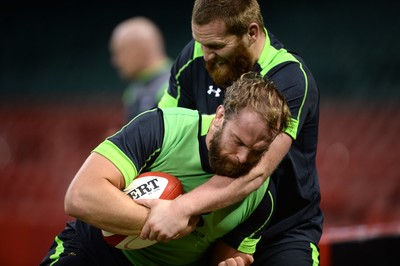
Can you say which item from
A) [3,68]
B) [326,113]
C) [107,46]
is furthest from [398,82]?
[3,68]

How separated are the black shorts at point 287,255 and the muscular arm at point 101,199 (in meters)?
0.83

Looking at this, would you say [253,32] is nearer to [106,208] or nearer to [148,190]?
[148,190]

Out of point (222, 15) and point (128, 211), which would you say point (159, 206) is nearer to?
point (128, 211)

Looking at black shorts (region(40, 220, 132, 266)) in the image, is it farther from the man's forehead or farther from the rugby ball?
the man's forehead

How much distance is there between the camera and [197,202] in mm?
3037

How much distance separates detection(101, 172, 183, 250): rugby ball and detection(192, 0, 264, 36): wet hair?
700 millimetres

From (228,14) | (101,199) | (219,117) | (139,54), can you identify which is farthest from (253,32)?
(139,54)

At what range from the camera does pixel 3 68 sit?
12.4 meters

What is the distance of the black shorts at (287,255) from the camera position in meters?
3.59

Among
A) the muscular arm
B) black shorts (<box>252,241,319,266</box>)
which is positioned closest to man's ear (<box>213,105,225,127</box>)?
the muscular arm

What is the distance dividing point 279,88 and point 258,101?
0.49 meters

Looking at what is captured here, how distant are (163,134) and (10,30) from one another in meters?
10.0

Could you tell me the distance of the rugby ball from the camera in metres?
3.04

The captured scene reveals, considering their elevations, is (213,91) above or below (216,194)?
above
